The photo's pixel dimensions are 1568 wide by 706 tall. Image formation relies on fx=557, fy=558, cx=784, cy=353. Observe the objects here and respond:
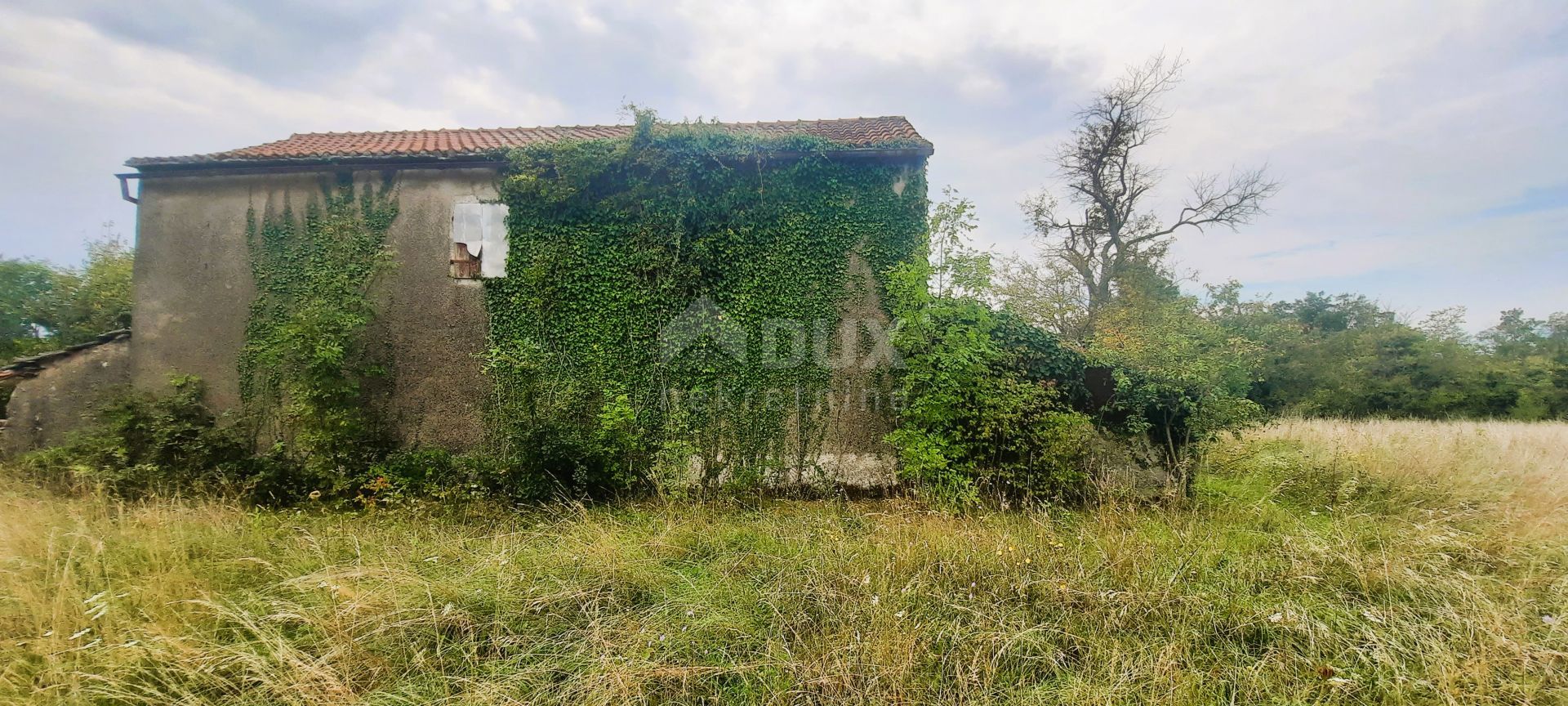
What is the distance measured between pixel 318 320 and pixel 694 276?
5147mm

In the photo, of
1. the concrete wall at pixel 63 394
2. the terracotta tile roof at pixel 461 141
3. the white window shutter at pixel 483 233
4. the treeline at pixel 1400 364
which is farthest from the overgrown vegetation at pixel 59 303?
the treeline at pixel 1400 364

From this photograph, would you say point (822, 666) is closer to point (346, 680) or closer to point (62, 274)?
point (346, 680)

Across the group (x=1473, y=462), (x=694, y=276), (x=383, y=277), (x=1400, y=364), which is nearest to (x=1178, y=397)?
(x=1473, y=462)

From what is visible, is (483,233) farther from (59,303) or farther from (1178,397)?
(59,303)

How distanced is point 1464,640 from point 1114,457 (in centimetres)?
405

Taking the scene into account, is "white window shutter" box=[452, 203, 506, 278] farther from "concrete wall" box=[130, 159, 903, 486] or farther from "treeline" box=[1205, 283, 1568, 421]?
"treeline" box=[1205, 283, 1568, 421]

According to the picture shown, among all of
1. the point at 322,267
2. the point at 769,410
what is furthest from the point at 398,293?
the point at 769,410

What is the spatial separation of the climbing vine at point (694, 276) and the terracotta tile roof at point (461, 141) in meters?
0.66

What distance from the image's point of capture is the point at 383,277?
830cm

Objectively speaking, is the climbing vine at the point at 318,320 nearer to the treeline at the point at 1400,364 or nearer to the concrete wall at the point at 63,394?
the concrete wall at the point at 63,394

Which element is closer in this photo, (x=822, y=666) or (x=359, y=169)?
(x=822, y=666)

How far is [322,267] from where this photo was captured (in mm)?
8352

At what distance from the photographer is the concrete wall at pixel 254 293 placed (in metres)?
8.24

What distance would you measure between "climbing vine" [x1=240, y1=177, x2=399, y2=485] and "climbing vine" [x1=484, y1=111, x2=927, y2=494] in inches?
71.3
